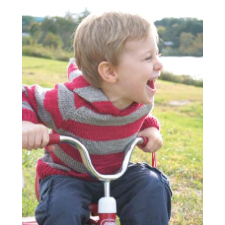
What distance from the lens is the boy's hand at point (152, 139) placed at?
6.81 feet

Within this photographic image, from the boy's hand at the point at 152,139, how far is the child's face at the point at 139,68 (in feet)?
0.72

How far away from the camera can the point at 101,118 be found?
193 centimetres

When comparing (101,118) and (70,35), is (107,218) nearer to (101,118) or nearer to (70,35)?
(101,118)

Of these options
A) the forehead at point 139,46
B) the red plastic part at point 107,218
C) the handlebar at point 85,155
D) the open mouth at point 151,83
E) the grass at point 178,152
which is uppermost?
the forehead at point 139,46

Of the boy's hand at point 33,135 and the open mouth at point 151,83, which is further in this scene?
the open mouth at point 151,83

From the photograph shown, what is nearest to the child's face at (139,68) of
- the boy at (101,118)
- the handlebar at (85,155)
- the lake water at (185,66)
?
the boy at (101,118)

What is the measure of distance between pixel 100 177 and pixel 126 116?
0.31 metres

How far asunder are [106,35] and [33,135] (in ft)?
1.64

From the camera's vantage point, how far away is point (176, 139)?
13.8 ft

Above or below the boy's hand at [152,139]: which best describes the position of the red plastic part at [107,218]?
below

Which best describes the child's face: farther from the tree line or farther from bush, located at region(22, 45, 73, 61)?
bush, located at region(22, 45, 73, 61)

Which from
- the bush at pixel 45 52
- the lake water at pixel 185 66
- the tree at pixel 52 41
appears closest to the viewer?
the lake water at pixel 185 66

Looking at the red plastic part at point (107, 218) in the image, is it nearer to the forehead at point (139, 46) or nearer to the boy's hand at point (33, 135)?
the boy's hand at point (33, 135)
